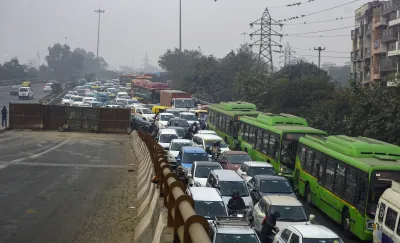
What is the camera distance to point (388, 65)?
5459cm

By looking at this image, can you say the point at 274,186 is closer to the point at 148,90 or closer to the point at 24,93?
the point at 148,90

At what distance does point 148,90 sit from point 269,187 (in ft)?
214

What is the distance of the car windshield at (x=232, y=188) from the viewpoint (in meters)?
19.0

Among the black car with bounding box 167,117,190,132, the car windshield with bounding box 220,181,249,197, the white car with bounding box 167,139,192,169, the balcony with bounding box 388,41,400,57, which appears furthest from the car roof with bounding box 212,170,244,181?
the balcony with bounding box 388,41,400,57

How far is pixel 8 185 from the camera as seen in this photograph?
21484 millimetres

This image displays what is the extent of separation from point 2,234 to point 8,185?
7.63 m

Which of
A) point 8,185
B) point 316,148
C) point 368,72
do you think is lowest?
point 8,185

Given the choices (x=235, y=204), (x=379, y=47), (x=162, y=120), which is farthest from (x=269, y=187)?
(x=379, y=47)

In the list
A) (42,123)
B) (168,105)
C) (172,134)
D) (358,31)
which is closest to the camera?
(172,134)

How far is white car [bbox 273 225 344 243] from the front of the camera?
12586 millimetres

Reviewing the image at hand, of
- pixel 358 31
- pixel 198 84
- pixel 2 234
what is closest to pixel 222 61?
pixel 198 84

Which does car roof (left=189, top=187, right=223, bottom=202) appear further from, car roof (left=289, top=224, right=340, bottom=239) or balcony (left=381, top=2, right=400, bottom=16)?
balcony (left=381, top=2, right=400, bottom=16)

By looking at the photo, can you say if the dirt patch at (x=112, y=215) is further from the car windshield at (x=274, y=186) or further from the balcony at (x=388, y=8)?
the balcony at (x=388, y=8)

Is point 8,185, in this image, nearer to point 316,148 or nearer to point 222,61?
point 316,148
